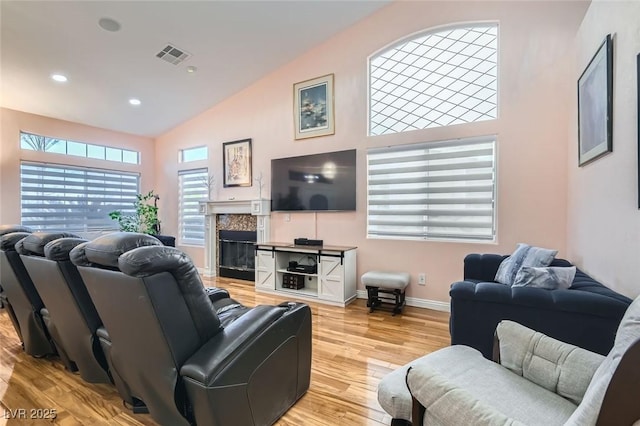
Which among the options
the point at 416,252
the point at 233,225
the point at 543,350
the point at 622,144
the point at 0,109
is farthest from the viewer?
the point at 233,225

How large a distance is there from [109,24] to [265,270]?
3.66 m

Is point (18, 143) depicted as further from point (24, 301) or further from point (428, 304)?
point (428, 304)

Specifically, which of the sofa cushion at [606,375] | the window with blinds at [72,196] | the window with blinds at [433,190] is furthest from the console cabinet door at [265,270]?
the sofa cushion at [606,375]

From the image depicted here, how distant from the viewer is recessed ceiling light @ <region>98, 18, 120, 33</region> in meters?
3.29

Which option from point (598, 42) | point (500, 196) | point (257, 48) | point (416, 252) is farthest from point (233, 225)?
point (598, 42)

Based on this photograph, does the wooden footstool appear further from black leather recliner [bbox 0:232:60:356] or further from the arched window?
black leather recliner [bbox 0:232:60:356]

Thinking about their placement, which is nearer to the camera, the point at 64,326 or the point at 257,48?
the point at 64,326

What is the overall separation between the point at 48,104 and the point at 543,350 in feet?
22.2

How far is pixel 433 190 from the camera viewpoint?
369 centimetres

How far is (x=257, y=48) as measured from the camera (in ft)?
13.9

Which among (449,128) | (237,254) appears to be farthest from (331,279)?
(449,128)

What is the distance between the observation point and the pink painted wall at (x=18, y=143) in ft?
14.9

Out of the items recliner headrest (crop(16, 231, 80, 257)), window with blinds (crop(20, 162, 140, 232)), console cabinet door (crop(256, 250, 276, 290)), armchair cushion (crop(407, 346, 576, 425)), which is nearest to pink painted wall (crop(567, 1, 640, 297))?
armchair cushion (crop(407, 346, 576, 425))

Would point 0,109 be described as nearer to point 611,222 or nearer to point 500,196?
point 500,196
